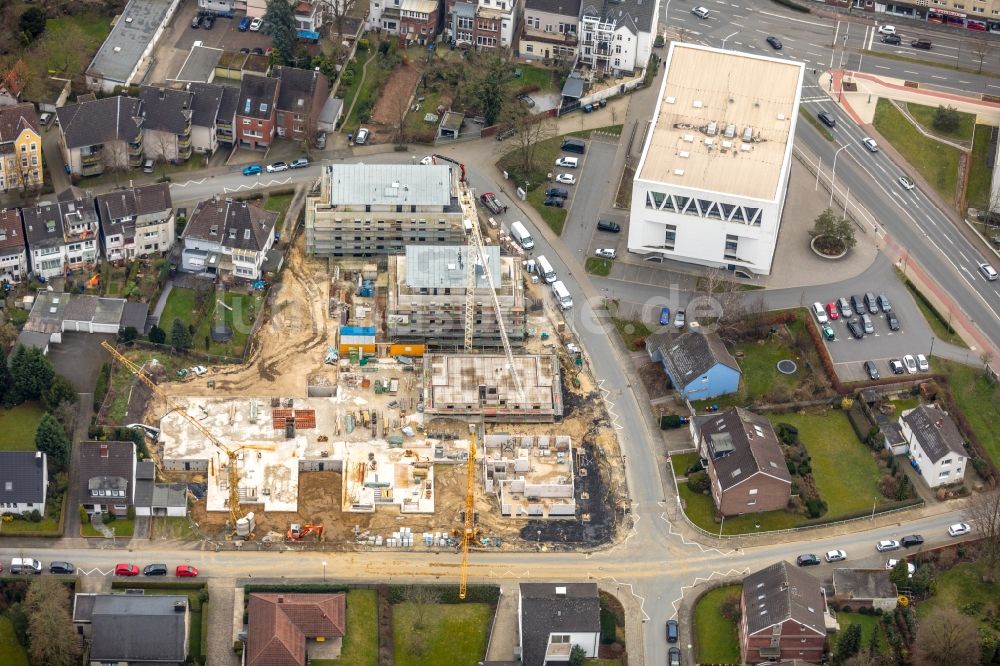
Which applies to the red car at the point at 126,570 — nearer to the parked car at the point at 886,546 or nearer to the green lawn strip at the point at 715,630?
the green lawn strip at the point at 715,630

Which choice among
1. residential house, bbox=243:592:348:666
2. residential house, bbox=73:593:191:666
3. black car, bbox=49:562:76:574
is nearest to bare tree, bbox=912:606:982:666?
residential house, bbox=243:592:348:666

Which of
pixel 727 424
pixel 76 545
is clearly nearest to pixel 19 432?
pixel 76 545

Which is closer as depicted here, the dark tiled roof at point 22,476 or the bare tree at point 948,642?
the bare tree at point 948,642

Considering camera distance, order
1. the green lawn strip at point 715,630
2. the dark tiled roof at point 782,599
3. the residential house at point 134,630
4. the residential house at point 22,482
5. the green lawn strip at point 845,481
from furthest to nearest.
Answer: the green lawn strip at point 845,481, the residential house at point 22,482, the green lawn strip at point 715,630, the dark tiled roof at point 782,599, the residential house at point 134,630

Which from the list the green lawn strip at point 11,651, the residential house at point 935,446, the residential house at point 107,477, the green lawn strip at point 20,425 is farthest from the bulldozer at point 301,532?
the residential house at point 935,446

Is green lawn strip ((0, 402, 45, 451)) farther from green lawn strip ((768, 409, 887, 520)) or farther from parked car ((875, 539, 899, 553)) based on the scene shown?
parked car ((875, 539, 899, 553))

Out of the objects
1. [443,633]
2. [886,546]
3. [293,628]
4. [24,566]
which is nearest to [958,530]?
[886,546]

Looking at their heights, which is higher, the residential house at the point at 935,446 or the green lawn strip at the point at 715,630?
the residential house at the point at 935,446
